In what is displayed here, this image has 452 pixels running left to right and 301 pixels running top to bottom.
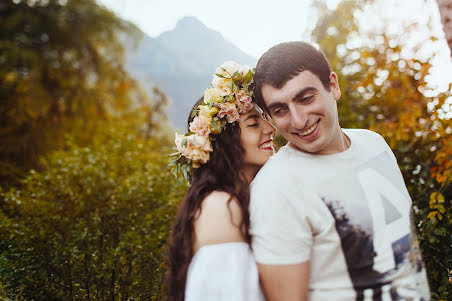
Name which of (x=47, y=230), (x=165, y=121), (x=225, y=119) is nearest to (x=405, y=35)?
(x=225, y=119)

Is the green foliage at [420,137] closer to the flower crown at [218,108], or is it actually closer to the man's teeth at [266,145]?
the man's teeth at [266,145]

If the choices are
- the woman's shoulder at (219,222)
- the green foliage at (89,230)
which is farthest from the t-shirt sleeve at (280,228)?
the green foliage at (89,230)

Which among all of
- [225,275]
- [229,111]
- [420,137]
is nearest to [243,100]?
[229,111]

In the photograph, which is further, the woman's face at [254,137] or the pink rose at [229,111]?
the woman's face at [254,137]

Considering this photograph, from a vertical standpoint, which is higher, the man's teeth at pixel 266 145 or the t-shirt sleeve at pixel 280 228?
the man's teeth at pixel 266 145

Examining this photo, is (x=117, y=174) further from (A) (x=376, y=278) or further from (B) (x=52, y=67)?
(A) (x=376, y=278)

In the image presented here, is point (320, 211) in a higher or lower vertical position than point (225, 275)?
higher

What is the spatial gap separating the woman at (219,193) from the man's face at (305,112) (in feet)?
1.25

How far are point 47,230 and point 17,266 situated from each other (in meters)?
0.67

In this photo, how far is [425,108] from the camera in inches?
150

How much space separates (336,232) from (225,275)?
1.75 ft

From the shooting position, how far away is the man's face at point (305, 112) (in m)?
1.81

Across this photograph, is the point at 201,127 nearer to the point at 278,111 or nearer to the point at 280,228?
the point at 278,111

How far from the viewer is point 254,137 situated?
2365 mm
